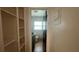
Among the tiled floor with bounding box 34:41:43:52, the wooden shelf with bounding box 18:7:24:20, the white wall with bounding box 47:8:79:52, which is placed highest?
the wooden shelf with bounding box 18:7:24:20

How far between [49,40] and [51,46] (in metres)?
0.07

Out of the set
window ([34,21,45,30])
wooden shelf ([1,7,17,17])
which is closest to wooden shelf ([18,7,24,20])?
wooden shelf ([1,7,17,17])

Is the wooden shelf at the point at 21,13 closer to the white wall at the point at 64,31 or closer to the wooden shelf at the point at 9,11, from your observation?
the wooden shelf at the point at 9,11

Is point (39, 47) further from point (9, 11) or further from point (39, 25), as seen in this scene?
point (9, 11)

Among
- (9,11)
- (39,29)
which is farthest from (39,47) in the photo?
(9,11)

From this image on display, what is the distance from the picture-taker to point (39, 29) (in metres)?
0.96

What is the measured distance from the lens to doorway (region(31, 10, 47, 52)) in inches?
36.0

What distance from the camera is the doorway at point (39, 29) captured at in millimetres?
914

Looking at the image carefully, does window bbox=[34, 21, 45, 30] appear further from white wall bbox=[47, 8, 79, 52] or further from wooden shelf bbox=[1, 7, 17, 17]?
wooden shelf bbox=[1, 7, 17, 17]
